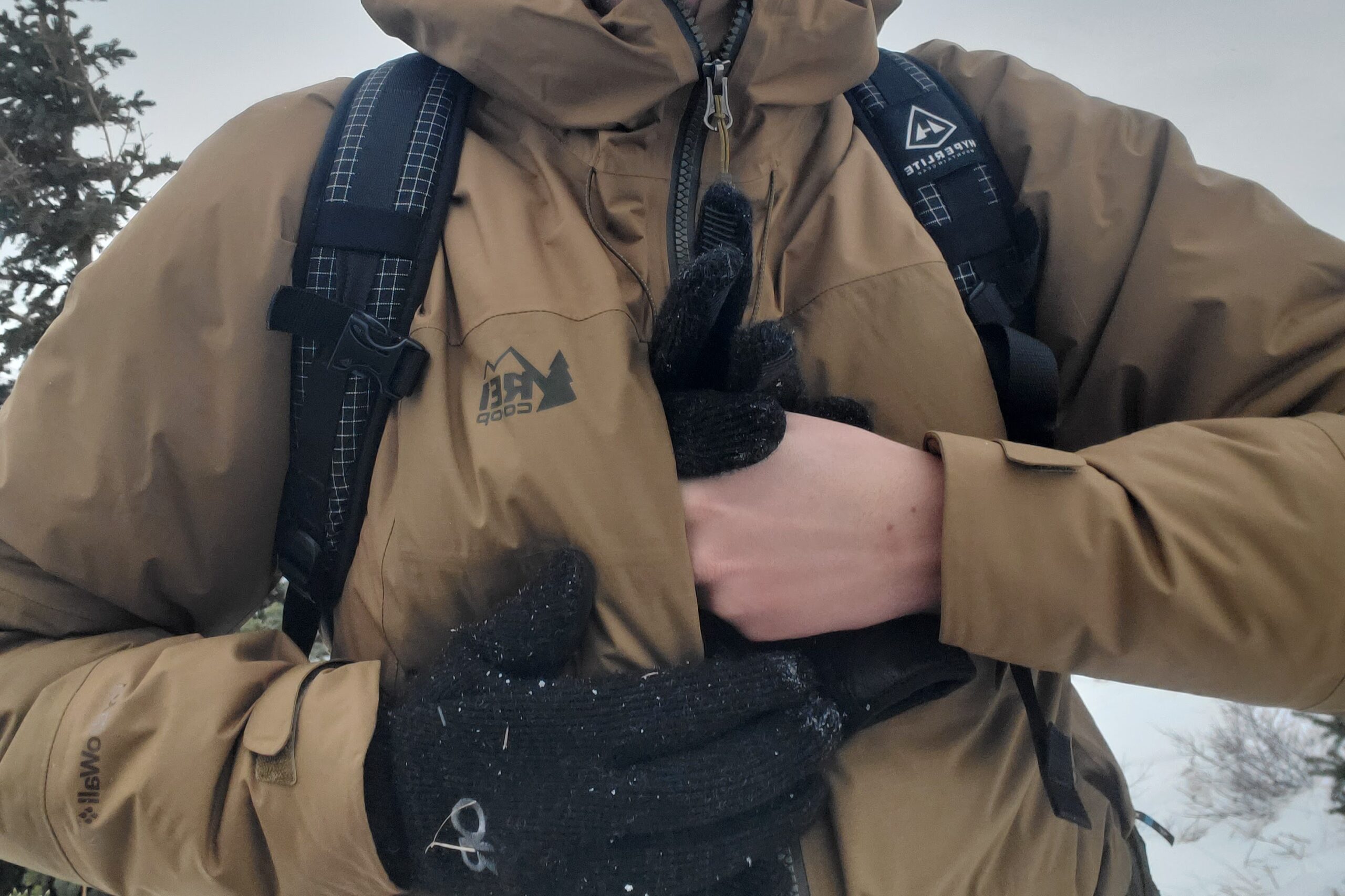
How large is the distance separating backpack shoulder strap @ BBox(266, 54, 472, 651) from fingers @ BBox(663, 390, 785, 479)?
385 millimetres

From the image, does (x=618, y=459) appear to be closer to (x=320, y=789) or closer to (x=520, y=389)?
(x=520, y=389)

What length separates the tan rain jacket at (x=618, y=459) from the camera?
848 millimetres

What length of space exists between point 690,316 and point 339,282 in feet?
1.81

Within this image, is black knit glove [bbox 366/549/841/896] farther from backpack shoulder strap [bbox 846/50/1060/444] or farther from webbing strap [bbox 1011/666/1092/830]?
backpack shoulder strap [bbox 846/50/1060/444]

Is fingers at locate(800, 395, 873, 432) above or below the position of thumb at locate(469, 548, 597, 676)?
above

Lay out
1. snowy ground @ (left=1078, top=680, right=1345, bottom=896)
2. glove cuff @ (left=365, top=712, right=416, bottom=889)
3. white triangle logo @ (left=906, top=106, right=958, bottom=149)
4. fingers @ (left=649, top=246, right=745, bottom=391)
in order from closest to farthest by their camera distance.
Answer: fingers @ (left=649, top=246, right=745, bottom=391) < glove cuff @ (left=365, top=712, right=416, bottom=889) < white triangle logo @ (left=906, top=106, right=958, bottom=149) < snowy ground @ (left=1078, top=680, right=1345, bottom=896)

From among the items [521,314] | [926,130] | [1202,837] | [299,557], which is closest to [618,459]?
[521,314]

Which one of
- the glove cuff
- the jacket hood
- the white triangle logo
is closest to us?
the glove cuff

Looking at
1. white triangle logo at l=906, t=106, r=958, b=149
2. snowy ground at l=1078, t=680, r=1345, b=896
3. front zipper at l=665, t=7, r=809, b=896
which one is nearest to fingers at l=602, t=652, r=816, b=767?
front zipper at l=665, t=7, r=809, b=896

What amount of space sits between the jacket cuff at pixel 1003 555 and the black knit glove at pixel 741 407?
0.09m

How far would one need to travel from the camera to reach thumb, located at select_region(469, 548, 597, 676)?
862 mm

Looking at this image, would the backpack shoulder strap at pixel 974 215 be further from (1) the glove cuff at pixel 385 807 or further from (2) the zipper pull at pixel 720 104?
(1) the glove cuff at pixel 385 807

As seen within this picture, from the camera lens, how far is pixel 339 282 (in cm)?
101

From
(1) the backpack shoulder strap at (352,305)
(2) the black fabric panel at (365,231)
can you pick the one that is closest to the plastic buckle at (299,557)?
(1) the backpack shoulder strap at (352,305)
